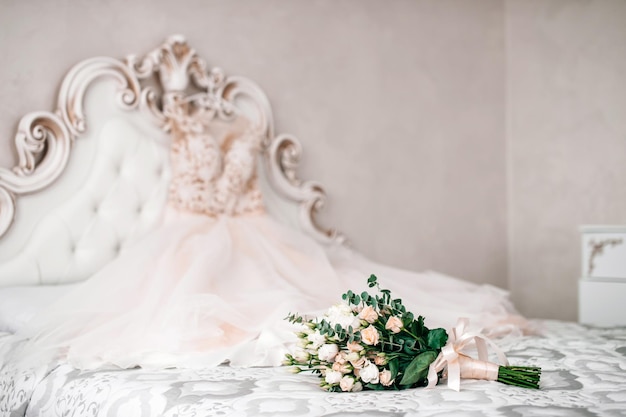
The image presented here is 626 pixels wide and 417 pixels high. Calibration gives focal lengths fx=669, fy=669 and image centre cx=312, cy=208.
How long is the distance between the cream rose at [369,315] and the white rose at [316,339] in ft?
0.32

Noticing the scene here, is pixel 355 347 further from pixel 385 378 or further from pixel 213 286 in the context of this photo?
pixel 213 286

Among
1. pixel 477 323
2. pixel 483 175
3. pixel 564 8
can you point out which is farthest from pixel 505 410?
pixel 564 8

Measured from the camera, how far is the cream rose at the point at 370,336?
141cm

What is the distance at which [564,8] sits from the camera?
12.4ft

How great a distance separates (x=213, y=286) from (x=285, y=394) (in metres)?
0.82

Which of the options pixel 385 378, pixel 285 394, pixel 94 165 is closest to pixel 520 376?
pixel 385 378

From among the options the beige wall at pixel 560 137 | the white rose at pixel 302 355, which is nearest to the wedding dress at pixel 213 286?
the white rose at pixel 302 355

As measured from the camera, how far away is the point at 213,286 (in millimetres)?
2141

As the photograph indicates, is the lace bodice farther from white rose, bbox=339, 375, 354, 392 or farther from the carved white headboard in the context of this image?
white rose, bbox=339, 375, 354, 392

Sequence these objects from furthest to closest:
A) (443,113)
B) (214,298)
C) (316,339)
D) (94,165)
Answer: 1. (443,113)
2. (94,165)
3. (214,298)
4. (316,339)

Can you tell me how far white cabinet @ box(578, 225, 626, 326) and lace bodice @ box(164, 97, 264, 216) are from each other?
5.06 feet

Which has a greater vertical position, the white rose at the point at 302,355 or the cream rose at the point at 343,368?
the white rose at the point at 302,355

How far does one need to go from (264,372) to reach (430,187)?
2.20m

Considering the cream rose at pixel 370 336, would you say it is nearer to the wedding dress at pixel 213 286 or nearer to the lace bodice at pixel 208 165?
the wedding dress at pixel 213 286
